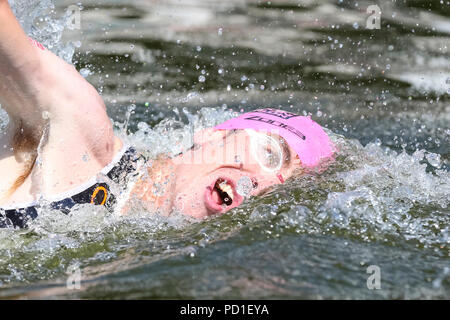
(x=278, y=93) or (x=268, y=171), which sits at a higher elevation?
(x=278, y=93)

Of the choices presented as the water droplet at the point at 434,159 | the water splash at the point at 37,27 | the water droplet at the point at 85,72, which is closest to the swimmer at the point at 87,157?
the water splash at the point at 37,27

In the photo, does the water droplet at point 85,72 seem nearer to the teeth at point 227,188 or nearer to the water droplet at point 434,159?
the teeth at point 227,188

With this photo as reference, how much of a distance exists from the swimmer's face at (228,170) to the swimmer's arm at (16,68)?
0.59m

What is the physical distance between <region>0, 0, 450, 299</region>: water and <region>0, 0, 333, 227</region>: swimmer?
0.06 m

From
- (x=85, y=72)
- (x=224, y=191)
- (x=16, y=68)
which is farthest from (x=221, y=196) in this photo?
(x=85, y=72)

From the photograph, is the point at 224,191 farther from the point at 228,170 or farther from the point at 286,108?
the point at 286,108

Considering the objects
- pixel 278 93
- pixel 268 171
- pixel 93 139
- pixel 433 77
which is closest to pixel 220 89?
pixel 278 93

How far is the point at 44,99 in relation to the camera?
193 cm

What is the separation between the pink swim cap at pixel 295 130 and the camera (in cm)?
250

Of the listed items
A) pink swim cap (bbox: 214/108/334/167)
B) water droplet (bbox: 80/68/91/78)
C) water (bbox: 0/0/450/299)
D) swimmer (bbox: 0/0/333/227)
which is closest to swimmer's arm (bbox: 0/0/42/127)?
swimmer (bbox: 0/0/333/227)

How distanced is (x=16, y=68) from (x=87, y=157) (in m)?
0.39
